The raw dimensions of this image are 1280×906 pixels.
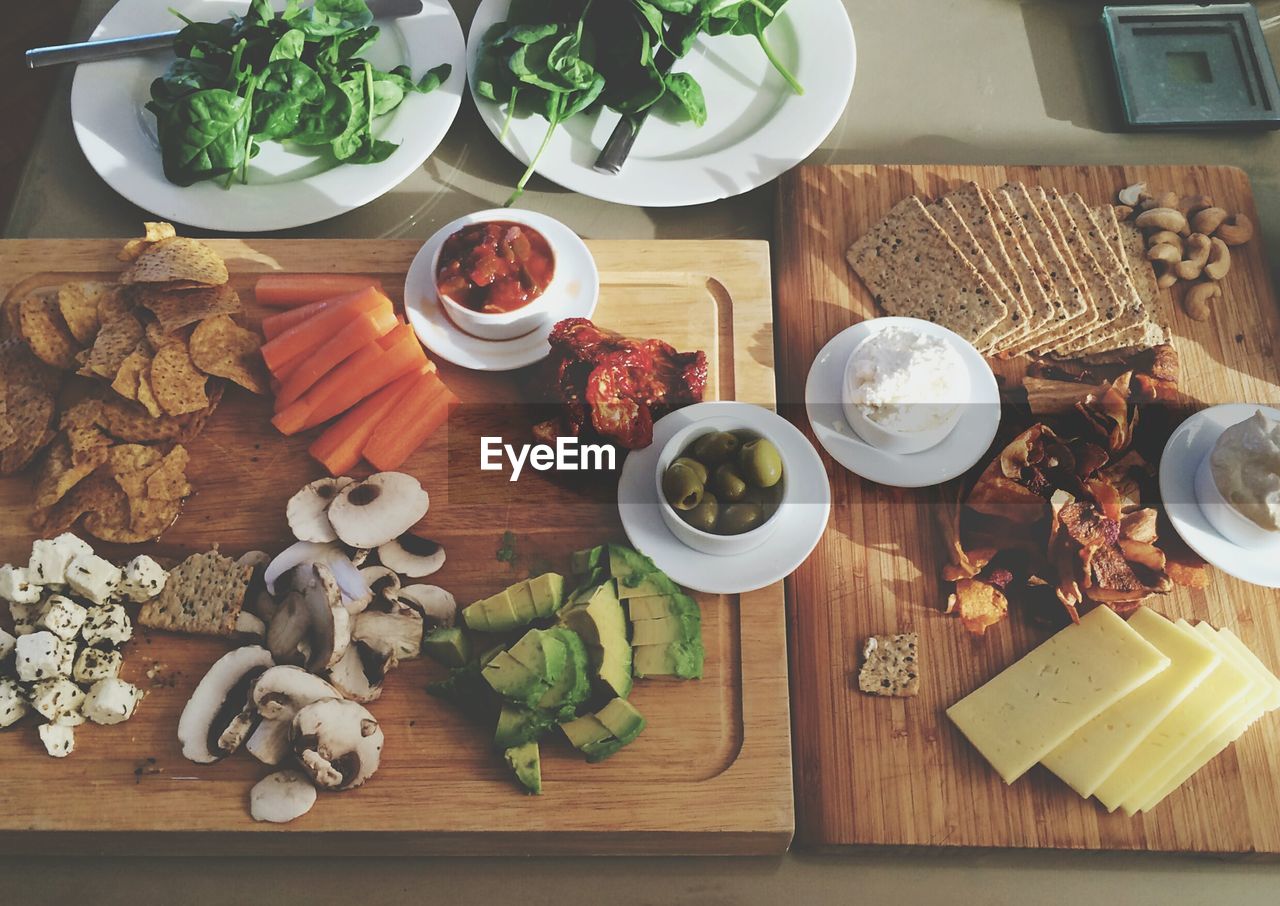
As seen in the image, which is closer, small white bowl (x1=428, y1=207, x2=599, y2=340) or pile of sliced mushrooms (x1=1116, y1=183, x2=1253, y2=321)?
small white bowl (x1=428, y1=207, x2=599, y2=340)

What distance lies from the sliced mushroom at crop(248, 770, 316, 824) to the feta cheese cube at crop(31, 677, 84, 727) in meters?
0.34

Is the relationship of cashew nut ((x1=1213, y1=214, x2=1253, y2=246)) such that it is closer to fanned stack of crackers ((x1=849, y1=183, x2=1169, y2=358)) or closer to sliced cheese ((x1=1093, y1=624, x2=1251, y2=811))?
fanned stack of crackers ((x1=849, y1=183, x2=1169, y2=358))

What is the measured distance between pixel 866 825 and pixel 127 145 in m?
2.00

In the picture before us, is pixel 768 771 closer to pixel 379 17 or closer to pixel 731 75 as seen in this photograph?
pixel 731 75

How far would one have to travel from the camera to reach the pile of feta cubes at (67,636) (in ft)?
5.07

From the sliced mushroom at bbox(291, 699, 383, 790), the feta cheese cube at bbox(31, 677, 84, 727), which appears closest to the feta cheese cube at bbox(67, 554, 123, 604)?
the feta cheese cube at bbox(31, 677, 84, 727)

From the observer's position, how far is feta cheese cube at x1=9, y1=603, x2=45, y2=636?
62.7 inches

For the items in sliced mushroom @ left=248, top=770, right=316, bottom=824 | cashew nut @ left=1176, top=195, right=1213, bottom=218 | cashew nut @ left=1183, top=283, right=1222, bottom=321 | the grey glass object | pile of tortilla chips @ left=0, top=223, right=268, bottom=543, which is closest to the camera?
sliced mushroom @ left=248, top=770, right=316, bottom=824

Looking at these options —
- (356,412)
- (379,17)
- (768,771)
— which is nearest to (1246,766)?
(768,771)

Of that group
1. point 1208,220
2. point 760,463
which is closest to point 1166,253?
point 1208,220

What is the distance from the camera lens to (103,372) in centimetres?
173

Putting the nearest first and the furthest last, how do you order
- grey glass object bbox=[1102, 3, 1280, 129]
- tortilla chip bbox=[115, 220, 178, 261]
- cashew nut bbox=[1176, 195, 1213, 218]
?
1. tortilla chip bbox=[115, 220, 178, 261]
2. cashew nut bbox=[1176, 195, 1213, 218]
3. grey glass object bbox=[1102, 3, 1280, 129]

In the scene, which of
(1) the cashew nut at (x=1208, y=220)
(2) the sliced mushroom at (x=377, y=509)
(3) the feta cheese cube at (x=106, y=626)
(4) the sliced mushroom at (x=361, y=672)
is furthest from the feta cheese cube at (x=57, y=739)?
(1) the cashew nut at (x=1208, y=220)

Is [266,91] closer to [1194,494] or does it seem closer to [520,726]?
[520,726]
